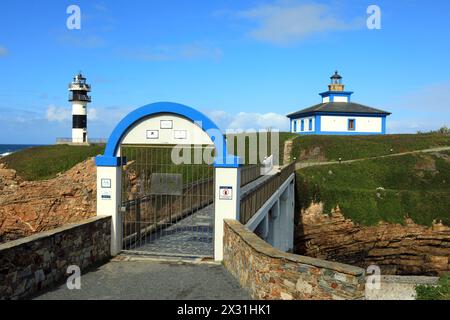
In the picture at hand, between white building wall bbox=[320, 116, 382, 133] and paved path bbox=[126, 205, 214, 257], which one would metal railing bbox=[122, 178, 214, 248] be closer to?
paved path bbox=[126, 205, 214, 257]

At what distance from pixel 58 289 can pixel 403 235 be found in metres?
26.7

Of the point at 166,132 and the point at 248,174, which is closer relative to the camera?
the point at 166,132

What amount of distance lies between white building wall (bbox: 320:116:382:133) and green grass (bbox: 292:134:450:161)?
273 cm

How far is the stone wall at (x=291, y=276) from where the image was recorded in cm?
494

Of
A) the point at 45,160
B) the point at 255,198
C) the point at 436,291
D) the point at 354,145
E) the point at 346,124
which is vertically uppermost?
the point at 346,124

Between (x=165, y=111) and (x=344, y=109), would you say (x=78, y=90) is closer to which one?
(x=344, y=109)

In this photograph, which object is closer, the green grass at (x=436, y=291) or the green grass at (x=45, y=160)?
the green grass at (x=436, y=291)

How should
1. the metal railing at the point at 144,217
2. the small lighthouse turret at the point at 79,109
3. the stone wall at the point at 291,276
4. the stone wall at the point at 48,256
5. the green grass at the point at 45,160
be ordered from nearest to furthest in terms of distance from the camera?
the stone wall at the point at 291,276, the stone wall at the point at 48,256, the metal railing at the point at 144,217, the green grass at the point at 45,160, the small lighthouse turret at the point at 79,109

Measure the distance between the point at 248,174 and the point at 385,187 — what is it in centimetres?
1798

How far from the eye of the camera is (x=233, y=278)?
7836mm

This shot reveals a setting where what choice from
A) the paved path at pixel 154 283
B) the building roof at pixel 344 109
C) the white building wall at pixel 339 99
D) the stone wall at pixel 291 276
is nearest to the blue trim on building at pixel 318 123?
the building roof at pixel 344 109

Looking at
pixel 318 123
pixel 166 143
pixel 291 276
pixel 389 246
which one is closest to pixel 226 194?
pixel 166 143

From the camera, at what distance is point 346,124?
153 ft

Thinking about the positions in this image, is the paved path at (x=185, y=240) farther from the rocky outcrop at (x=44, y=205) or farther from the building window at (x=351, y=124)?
the building window at (x=351, y=124)
